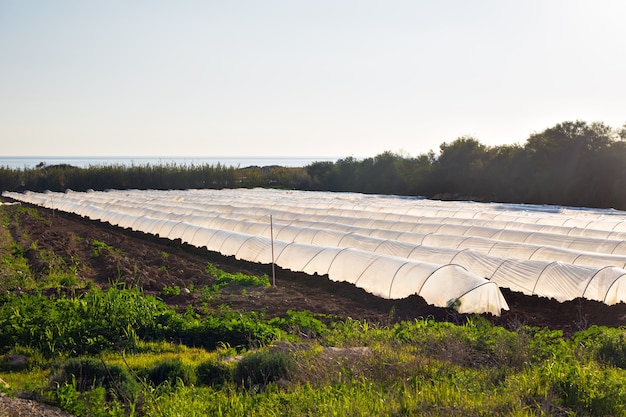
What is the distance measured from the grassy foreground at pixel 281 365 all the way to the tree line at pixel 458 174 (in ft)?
85.5

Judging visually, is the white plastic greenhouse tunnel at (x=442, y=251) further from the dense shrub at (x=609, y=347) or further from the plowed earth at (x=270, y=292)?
the dense shrub at (x=609, y=347)

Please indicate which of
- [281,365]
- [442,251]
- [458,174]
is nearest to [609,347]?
[281,365]

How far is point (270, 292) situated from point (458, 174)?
1165 inches

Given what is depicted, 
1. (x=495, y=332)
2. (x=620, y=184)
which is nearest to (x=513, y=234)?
(x=495, y=332)

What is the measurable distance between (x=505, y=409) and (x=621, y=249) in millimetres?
10130

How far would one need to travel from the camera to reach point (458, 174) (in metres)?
38.4

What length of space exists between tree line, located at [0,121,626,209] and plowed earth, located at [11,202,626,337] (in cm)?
2200

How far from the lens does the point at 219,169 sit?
47.1m

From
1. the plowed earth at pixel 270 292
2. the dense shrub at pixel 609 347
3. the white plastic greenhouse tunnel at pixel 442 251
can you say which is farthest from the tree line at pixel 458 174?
the dense shrub at pixel 609 347

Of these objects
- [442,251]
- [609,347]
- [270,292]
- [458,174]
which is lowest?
[270,292]

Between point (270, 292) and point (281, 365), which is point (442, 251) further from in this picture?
point (281, 365)

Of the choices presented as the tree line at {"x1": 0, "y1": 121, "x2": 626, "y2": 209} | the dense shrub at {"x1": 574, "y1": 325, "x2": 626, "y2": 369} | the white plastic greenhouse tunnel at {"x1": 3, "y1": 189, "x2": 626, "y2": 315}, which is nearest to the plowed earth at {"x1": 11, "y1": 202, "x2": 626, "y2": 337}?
the white plastic greenhouse tunnel at {"x1": 3, "y1": 189, "x2": 626, "y2": 315}

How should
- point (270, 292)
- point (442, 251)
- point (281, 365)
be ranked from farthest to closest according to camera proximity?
point (442, 251)
point (270, 292)
point (281, 365)

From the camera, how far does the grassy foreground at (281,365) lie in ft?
15.5
